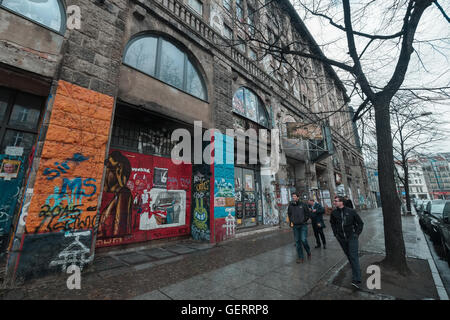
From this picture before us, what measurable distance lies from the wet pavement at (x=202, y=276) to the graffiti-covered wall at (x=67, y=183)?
534mm

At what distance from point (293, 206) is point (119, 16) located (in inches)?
300

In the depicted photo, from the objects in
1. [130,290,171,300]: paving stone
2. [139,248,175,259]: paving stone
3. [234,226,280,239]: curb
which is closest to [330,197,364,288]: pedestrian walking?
[130,290,171,300]: paving stone

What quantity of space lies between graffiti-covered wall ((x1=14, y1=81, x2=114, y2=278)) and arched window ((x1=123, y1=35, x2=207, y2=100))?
2130 mm

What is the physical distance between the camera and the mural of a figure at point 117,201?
547 centimetres

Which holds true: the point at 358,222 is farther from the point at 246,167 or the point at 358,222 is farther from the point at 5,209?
the point at 5,209

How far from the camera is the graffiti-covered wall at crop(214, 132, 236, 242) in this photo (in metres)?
7.18

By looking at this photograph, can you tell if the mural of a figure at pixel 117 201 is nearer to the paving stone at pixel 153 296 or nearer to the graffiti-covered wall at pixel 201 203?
the graffiti-covered wall at pixel 201 203

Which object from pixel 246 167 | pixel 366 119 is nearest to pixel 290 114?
pixel 246 167

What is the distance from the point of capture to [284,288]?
3428 millimetres

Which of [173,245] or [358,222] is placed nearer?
[358,222]

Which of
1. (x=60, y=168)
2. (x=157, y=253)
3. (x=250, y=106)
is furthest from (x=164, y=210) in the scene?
(x=250, y=106)

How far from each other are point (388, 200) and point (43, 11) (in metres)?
9.61

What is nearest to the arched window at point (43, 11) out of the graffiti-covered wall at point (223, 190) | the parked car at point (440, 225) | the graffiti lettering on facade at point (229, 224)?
the graffiti-covered wall at point (223, 190)

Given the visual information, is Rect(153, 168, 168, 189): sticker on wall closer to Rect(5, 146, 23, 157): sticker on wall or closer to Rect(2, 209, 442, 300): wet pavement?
Rect(2, 209, 442, 300): wet pavement
